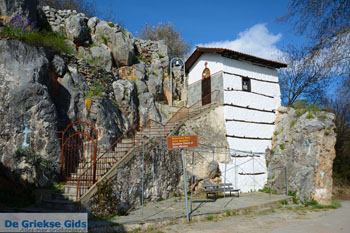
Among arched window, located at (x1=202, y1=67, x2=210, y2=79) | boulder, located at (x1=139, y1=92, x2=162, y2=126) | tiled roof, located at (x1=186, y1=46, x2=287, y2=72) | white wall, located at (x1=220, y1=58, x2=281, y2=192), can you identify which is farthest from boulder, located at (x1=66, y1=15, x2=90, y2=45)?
white wall, located at (x1=220, y1=58, x2=281, y2=192)

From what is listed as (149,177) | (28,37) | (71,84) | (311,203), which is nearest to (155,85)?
(71,84)

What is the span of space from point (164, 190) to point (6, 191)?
534 cm

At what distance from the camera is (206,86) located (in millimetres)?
14648

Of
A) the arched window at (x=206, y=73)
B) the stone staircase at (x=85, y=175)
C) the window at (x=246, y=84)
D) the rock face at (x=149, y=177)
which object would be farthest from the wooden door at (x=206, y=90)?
the rock face at (x=149, y=177)

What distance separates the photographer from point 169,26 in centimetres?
2775

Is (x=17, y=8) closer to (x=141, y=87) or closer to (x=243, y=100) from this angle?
(x=141, y=87)

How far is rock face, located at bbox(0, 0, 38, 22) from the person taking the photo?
11.2 metres

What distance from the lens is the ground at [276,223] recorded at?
7043 millimetres

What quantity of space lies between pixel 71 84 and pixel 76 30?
491 centimetres

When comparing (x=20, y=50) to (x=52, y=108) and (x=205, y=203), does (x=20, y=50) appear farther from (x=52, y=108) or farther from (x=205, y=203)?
(x=205, y=203)

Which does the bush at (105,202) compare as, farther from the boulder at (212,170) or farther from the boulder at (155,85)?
the boulder at (155,85)

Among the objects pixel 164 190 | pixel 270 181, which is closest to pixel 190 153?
pixel 164 190

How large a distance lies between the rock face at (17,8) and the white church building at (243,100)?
8.87 metres

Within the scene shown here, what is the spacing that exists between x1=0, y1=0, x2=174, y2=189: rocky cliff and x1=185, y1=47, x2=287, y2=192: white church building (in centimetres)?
354
